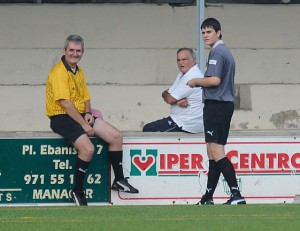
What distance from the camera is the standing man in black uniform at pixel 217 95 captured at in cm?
1103

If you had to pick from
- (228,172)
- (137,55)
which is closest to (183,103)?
(228,172)

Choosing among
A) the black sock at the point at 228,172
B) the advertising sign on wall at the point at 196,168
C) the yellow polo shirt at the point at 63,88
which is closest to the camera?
the black sock at the point at 228,172

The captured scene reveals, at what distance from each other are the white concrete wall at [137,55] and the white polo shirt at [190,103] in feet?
10.7

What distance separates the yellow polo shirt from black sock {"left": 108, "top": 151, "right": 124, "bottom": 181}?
574 millimetres

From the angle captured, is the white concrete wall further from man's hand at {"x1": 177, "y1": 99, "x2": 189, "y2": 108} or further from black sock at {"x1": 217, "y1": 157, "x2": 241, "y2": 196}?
black sock at {"x1": 217, "y1": 157, "x2": 241, "y2": 196}

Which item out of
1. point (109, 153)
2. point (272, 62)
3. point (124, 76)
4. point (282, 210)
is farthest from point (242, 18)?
point (282, 210)

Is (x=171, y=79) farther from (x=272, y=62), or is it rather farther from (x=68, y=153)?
(x=68, y=153)

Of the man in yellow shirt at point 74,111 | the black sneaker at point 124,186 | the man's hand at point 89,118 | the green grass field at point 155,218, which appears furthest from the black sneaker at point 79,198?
the green grass field at point 155,218

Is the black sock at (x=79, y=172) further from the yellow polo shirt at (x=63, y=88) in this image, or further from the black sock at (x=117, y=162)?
the yellow polo shirt at (x=63, y=88)

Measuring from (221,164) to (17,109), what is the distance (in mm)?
5249

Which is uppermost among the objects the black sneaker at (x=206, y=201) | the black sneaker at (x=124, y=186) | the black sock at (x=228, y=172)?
the black sock at (x=228, y=172)

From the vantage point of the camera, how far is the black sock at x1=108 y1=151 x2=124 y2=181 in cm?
1223

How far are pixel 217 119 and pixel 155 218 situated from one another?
5.50ft

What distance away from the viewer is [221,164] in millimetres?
11164
